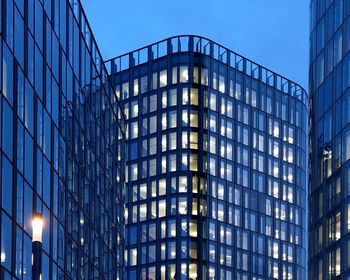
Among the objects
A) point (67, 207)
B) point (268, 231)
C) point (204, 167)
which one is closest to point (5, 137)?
point (67, 207)

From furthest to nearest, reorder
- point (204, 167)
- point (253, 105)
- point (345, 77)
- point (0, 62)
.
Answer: point (253, 105), point (204, 167), point (345, 77), point (0, 62)

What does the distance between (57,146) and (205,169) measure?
91087 mm

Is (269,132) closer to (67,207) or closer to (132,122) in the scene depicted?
(132,122)

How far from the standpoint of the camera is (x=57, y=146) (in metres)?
48.4

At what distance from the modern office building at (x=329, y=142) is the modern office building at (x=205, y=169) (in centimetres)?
7063

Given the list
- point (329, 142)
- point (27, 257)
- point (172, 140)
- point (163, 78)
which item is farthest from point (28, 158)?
point (163, 78)

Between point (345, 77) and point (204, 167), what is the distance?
269 ft

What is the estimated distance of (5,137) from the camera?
37031 millimetres

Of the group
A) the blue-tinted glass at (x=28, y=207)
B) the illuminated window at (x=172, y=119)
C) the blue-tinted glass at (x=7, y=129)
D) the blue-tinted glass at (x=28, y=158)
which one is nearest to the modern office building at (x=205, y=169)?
the illuminated window at (x=172, y=119)

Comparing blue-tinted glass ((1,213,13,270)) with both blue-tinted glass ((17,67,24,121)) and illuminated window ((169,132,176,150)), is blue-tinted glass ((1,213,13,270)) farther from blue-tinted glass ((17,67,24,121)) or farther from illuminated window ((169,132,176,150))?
illuminated window ((169,132,176,150))

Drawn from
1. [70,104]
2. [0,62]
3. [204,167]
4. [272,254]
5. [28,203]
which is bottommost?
[28,203]

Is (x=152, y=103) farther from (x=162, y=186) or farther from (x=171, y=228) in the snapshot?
(x=171, y=228)

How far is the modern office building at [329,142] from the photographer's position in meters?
56.0

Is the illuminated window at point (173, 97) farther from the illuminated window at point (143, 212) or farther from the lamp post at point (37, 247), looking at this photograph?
the lamp post at point (37, 247)
